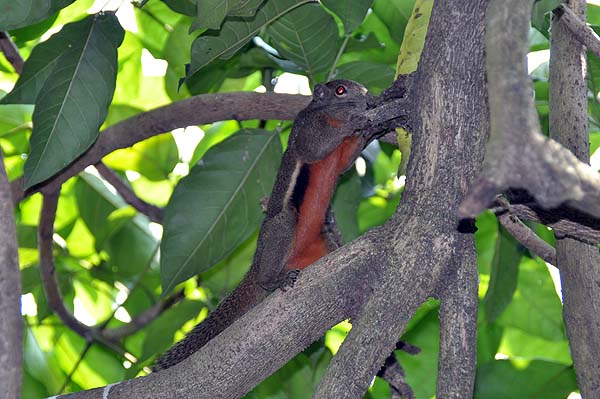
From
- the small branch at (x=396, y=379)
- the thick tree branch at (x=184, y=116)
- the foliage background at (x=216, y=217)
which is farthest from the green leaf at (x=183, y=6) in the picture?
the small branch at (x=396, y=379)

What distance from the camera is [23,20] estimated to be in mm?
2398

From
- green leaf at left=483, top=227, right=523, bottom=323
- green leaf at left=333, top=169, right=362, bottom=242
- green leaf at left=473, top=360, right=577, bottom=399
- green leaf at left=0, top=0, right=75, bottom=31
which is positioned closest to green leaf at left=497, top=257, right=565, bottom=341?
green leaf at left=483, top=227, right=523, bottom=323

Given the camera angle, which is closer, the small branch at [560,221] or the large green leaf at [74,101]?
the small branch at [560,221]

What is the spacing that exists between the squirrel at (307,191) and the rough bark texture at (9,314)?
3.27 ft

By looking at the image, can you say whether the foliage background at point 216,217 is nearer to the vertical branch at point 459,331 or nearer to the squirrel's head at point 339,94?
the squirrel's head at point 339,94

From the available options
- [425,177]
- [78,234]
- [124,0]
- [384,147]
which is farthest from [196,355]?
[78,234]

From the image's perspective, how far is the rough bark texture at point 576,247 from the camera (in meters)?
2.22

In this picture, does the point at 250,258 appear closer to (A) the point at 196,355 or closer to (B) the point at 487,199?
(A) the point at 196,355

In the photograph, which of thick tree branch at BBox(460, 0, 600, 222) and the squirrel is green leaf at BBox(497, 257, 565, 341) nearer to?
the squirrel

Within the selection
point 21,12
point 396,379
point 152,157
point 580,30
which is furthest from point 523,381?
point 21,12

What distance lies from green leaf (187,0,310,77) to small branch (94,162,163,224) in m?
0.92

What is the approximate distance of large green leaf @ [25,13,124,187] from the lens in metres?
2.63

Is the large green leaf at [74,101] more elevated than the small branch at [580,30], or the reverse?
the small branch at [580,30]

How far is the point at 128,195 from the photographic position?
355 centimetres
